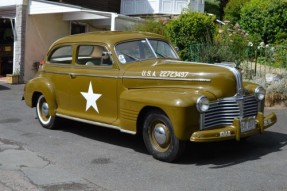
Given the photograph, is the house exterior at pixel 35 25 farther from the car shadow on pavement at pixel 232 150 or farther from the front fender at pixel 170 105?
the front fender at pixel 170 105

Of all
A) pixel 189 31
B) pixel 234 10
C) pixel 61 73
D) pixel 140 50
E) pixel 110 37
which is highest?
pixel 234 10

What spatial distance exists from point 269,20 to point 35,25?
8727mm

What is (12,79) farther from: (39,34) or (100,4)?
(100,4)

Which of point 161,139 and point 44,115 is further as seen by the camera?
point 44,115

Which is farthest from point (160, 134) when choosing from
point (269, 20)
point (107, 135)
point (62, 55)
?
point (269, 20)

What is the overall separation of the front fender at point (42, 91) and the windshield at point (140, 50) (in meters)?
1.88

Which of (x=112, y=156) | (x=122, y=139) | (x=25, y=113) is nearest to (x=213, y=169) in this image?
(x=112, y=156)

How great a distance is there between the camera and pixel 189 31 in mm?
13609

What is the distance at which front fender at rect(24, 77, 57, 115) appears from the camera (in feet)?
28.9

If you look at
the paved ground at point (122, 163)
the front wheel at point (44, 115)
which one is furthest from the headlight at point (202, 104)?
the front wheel at point (44, 115)

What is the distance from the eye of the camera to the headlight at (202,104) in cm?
625

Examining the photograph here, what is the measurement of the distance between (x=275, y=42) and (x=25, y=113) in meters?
9.63

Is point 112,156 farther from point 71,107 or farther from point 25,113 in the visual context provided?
Answer: point 25,113

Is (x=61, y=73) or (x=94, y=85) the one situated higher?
(x=61, y=73)
